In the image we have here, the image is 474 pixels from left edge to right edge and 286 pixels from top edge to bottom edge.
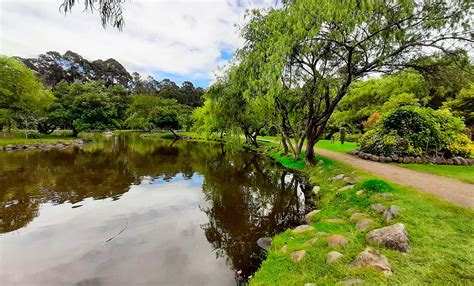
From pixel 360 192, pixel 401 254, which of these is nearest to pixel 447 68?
pixel 360 192

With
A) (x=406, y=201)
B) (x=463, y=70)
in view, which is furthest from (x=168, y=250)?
(x=463, y=70)

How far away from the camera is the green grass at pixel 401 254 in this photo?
355cm

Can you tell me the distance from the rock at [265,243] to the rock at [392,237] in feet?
7.12

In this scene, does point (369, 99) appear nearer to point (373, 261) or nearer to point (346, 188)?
point (346, 188)

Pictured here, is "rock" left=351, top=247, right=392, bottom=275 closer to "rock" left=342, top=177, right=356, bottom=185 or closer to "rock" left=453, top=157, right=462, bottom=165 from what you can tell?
"rock" left=342, top=177, right=356, bottom=185

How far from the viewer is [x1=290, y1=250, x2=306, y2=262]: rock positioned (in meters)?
4.65

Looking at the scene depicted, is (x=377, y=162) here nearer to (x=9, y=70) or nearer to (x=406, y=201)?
(x=406, y=201)

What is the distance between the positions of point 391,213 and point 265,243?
3009mm

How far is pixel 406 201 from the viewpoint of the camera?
6309mm

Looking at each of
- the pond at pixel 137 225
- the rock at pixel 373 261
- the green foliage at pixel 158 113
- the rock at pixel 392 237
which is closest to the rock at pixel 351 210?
the pond at pixel 137 225

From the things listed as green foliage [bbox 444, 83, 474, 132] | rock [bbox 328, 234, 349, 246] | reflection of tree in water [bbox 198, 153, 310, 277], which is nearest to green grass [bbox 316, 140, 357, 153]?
reflection of tree in water [bbox 198, 153, 310, 277]

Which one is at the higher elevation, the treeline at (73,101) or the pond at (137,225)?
the treeline at (73,101)

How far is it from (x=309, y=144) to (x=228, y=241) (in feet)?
32.0

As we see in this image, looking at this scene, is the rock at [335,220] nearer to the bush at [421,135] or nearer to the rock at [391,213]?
A: the rock at [391,213]
